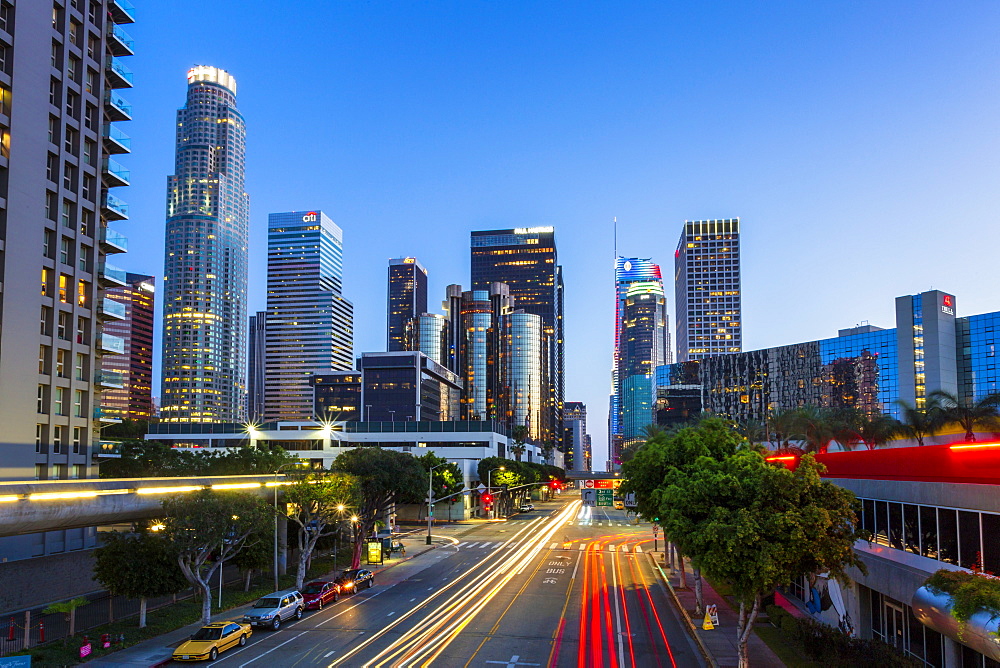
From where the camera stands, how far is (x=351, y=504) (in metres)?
58.8

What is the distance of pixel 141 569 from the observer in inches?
1569

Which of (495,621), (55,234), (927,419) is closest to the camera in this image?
(495,621)

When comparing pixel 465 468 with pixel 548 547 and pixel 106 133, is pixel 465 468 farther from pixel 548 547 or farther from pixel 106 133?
pixel 106 133

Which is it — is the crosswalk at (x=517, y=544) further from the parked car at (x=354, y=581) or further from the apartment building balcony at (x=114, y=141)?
the apartment building balcony at (x=114, y=141)

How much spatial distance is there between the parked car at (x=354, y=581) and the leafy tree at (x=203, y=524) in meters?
12.1

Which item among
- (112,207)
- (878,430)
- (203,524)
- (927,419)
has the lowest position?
(203,524)

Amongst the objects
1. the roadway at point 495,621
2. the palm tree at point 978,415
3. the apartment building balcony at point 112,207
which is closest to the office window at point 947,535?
the roadway at point 495,621

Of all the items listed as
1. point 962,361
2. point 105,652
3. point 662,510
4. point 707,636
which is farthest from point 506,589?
point 962,361

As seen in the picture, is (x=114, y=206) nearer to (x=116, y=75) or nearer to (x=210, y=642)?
(x=116, y=75)

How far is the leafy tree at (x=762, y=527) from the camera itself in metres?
28.0

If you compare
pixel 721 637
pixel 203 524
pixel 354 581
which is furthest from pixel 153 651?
pixel 721 637

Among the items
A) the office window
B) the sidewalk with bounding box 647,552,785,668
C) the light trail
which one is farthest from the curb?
the light trail

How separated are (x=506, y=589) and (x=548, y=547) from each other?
31259 millimetres

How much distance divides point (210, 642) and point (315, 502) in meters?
20.9
